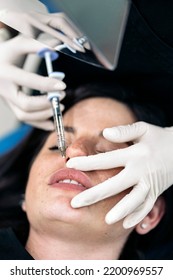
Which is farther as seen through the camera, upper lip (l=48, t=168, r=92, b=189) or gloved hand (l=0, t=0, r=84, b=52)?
upper lip (l=48, t=168, r=92, b=189)

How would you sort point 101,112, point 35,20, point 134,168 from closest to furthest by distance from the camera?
point 35,20, point 134,168, point 101,112

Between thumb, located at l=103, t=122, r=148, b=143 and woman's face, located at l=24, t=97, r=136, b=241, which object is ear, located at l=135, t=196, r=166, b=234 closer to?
woman's face, located at l=24, t=97, r=136, b=241

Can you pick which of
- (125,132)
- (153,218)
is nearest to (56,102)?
(125,132)

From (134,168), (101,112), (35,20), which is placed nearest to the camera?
(35,20)

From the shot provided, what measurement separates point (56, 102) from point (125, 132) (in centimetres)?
23

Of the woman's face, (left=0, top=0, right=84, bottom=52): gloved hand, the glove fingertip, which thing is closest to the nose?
the woman's face

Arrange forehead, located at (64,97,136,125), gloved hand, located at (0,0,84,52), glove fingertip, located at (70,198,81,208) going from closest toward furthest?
1. gloved hand, located at (0,0,84,52)
2. glove fingertip, located at (70,198,81,208)
3. forehead, located at (64,97,136,125)

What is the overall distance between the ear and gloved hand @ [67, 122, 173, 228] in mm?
108

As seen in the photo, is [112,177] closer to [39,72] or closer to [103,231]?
[103,231]

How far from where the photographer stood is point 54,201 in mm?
1237

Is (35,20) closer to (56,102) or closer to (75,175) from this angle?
(56,102)

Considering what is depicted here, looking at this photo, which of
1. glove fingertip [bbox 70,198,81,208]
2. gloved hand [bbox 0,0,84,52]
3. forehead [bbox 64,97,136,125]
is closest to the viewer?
gloved hand [bbox 0,0,84,52]

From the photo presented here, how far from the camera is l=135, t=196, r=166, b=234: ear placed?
1.39m

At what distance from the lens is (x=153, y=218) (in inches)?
55.2
